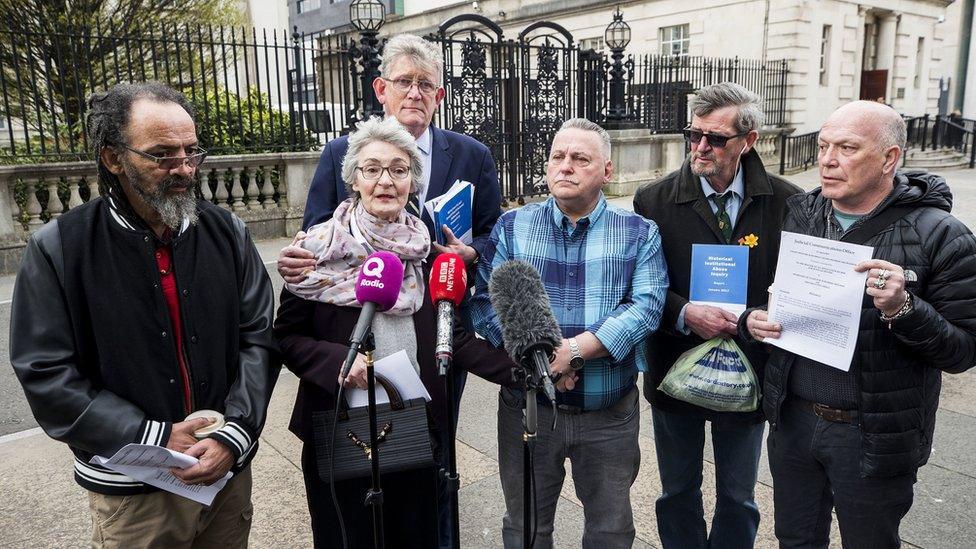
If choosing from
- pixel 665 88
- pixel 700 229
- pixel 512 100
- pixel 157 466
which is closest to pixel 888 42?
pixel 665 88

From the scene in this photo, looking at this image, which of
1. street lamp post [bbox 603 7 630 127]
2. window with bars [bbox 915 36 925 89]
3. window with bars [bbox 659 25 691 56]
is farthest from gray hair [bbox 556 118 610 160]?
window with bars [bbox 915 36 925 89]

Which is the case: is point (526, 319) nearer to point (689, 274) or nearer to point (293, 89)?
point (689, 274)

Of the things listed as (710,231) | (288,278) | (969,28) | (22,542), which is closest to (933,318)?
(710,231)

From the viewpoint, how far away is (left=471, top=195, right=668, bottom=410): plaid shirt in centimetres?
263

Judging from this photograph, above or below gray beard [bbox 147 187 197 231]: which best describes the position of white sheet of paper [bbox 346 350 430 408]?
below

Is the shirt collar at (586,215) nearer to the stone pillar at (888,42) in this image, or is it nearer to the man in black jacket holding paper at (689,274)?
the man in black jacket holding paper at (689,274)

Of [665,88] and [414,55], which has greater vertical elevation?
[665,88]

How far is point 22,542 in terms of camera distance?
3406 millimetres

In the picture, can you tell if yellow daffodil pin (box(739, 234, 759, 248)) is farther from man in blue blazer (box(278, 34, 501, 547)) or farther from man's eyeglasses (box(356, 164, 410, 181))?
man's eyeglasses (box(356, 164, 410, 181))

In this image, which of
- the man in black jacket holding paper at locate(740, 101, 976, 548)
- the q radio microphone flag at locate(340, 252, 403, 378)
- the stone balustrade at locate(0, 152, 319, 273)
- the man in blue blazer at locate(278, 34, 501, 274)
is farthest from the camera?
the stone balustrade at locate(0, 152, 319, 273)

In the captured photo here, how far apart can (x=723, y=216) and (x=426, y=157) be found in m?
1.37

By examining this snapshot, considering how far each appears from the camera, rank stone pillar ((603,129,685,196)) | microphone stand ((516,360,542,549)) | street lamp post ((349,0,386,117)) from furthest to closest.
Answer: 1. stone pillar ((603,129,685,196))
2. street lamp post ((349,0,386,117))
3. microphone stand ((516,360,542,549))

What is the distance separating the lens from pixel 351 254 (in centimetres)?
250

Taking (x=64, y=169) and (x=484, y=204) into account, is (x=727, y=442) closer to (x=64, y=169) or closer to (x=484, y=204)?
(x=484, y=204)
